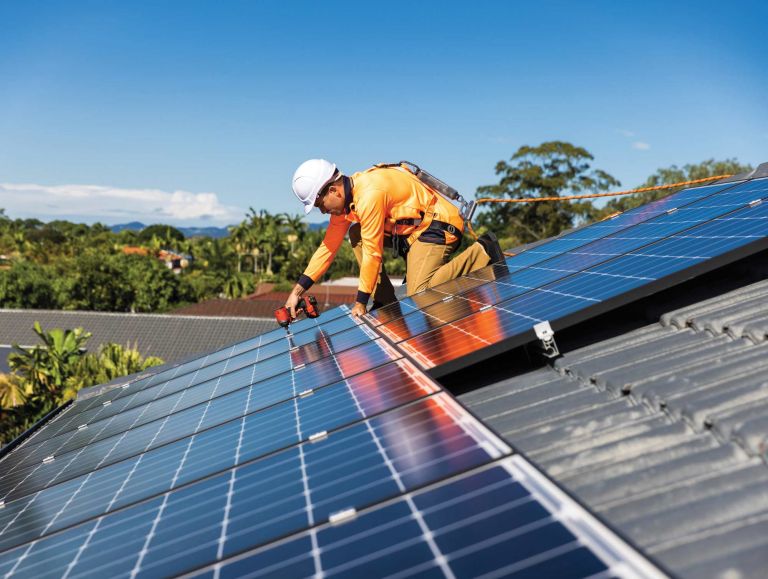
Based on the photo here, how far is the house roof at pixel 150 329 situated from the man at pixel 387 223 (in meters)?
29.2

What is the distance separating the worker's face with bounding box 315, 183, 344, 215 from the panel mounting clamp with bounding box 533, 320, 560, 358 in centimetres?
311

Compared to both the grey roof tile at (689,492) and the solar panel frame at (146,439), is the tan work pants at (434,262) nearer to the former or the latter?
the solar panel frame at (146,439)

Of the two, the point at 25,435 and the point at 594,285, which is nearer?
the point at 594,285

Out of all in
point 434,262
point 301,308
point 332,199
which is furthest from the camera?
point 301,308

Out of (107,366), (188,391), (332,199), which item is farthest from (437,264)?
(107,366)

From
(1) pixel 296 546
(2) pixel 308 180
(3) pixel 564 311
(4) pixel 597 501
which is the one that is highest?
(2) pixel 308 180

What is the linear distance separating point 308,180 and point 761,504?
5.25 m

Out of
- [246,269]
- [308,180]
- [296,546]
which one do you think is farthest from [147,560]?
[246,269]

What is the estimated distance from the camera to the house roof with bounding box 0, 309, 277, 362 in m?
40.0

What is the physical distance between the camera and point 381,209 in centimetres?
695

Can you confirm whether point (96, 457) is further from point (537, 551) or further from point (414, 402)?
point (537, 551)

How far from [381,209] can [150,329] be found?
39676 mm

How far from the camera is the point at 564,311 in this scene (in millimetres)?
4730

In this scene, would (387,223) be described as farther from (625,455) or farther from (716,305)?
(625,455)
